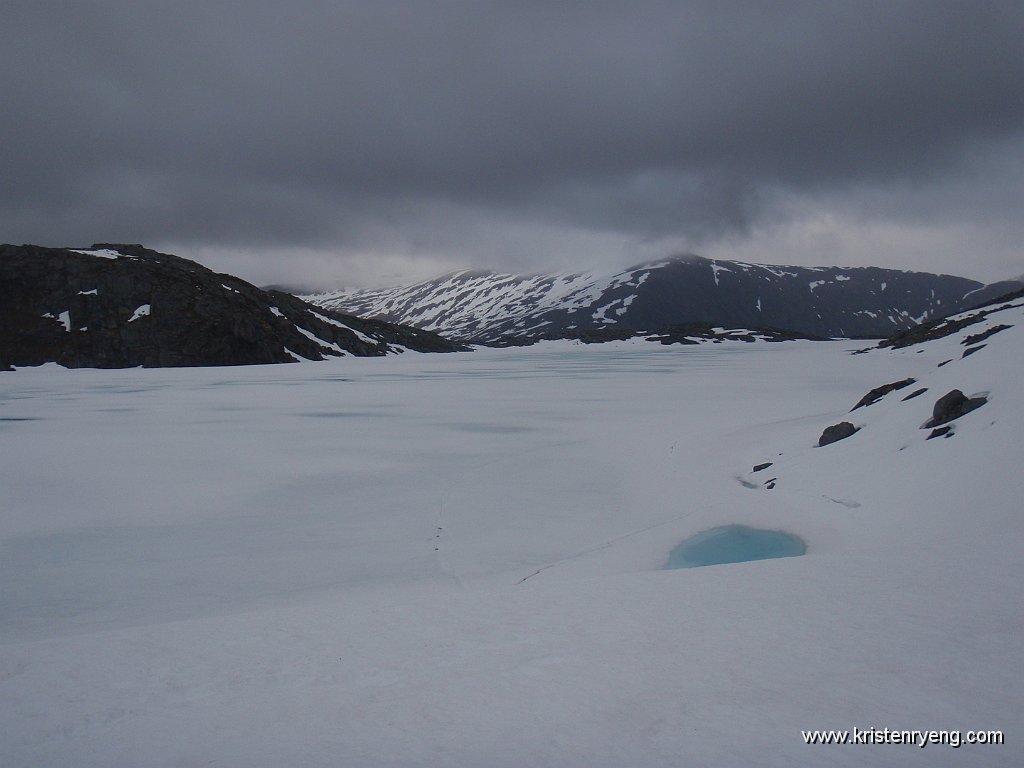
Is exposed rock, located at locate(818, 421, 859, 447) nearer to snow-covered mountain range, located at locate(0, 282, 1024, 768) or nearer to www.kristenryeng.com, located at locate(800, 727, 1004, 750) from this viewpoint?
snow-covered mountain range, located at locate(0, 282, 1024, 768)

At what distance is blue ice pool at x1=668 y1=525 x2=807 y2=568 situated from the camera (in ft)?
26.1

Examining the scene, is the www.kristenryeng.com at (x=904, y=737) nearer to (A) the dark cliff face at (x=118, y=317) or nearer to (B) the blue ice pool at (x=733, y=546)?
(B) the blue ice pool at (x=733, y=546)

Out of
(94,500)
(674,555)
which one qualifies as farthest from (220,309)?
(674,555)

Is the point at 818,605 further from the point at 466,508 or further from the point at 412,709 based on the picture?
the point at 466,508

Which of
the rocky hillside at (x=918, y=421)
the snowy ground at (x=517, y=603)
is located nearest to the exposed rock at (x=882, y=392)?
the rocky hillside at (x=918, y=421)

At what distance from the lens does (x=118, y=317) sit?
75812 millimetres

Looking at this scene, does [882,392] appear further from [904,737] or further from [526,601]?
[904,737]

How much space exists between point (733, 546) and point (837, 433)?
6.46 m

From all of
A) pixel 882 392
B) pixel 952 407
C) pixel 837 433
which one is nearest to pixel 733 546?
pixel 952 407

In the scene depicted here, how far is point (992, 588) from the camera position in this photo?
5168 mm

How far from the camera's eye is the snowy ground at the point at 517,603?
344 cm

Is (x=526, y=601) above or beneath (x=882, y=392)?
beneath

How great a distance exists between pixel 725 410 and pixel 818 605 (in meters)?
19.3

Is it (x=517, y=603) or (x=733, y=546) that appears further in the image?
(x=733, y=546)
